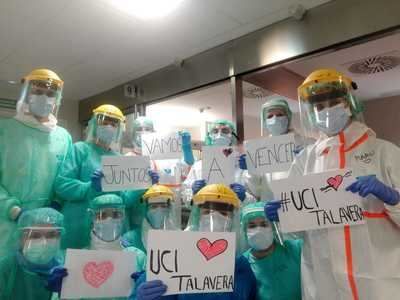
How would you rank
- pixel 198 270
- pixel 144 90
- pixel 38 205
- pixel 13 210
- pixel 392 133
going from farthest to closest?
pixel 392 133
pixel 144 90
pixel 38 205
pixel 13 210
pixel 198 270

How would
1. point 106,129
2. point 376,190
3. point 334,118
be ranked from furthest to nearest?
point 106,129, point 334,118, point 376,190

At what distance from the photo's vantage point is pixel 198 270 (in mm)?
1340

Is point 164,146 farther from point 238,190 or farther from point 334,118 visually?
point 334,118

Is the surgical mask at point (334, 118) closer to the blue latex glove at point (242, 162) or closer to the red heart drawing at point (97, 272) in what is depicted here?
the blue latex glove at point (242, 162)

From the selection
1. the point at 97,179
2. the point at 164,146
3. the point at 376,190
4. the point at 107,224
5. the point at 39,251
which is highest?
the point at 164,146

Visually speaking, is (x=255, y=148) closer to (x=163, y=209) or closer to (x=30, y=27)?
(x=163, y=209)

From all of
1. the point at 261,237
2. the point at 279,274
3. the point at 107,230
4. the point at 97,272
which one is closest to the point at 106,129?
the point at 107,230

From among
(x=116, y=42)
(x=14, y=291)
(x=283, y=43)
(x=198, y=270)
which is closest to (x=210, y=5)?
(x=283, y=43)

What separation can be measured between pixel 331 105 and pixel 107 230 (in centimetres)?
121

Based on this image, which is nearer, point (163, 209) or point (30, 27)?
point (163, 209)

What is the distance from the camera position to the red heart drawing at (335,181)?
1363 mm

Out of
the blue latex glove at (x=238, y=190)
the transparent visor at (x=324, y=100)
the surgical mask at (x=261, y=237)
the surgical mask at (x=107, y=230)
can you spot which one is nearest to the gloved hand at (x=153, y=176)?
the surgical mask at (x=107, y=230)

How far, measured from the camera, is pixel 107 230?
1.84 metres

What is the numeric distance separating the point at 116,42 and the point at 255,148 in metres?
1.45
